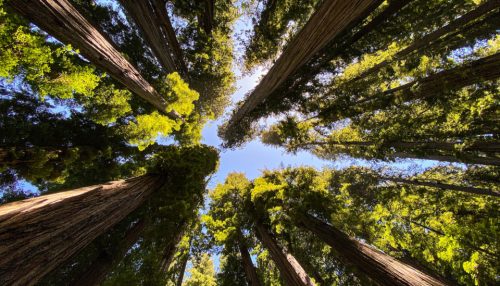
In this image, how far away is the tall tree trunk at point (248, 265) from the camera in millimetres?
7405

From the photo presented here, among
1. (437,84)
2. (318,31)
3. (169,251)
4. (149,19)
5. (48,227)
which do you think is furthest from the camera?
(169,251)

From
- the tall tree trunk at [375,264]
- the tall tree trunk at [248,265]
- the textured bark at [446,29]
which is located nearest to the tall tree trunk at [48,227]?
the tall tree trunk at [248,265]

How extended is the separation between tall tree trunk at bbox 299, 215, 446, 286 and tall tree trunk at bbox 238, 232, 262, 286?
2.74 meters

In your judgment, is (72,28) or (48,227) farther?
(72,28)

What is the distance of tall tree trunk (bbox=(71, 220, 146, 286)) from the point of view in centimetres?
616

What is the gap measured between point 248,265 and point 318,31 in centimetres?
748

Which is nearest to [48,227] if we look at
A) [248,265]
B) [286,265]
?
[286,265]

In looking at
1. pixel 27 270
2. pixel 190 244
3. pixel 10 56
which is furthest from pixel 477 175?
pixel 10 56

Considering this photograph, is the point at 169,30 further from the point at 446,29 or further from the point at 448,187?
→ the point at 448,187

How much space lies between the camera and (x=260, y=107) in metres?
9.08

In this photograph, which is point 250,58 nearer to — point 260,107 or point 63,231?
point 260,107

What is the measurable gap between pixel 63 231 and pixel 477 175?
10763 millimetres

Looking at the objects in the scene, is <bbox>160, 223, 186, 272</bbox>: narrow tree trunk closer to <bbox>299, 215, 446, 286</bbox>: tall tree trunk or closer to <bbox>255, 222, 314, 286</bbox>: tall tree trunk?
<bbox>255, 222, 314, 286</bbox>: tall tree trunk

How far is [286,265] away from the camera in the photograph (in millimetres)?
6152
